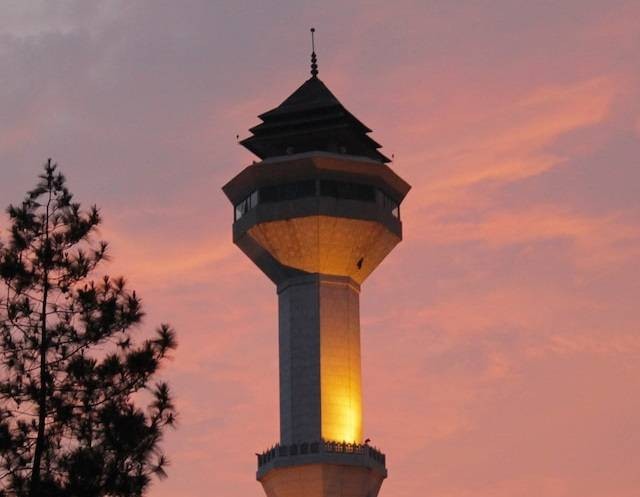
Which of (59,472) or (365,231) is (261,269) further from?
(59,472)

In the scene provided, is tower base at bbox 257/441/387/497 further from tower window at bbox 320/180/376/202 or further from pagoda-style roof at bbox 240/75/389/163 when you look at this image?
pagoda-style roof at bbox 240/75/389/163

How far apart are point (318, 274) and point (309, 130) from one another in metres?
15.8

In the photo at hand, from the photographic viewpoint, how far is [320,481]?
136 metres

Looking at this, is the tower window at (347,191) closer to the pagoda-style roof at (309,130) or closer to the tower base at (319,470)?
the pagoda-style roof at (309,130)

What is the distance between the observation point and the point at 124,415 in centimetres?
5125

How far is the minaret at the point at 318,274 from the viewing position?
454 feet

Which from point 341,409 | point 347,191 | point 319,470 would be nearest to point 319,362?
point 341,409

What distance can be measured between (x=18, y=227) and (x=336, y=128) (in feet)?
323

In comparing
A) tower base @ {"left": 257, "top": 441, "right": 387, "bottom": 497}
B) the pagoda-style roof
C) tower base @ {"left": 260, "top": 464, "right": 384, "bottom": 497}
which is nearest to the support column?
tower base @ {"left": 257, "top": 441, "right": 387, "bottom": 497}

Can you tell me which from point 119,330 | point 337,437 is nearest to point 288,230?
point 337,437

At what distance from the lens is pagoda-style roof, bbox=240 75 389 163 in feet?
495

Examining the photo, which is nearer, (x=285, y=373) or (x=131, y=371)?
(x=131, y=371)

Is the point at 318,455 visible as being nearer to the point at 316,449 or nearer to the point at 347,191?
the point at 316,449

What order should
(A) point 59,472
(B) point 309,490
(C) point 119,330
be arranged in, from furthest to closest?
(B) point 309,490 → (C) point 119,330 → (A) point 59,472
